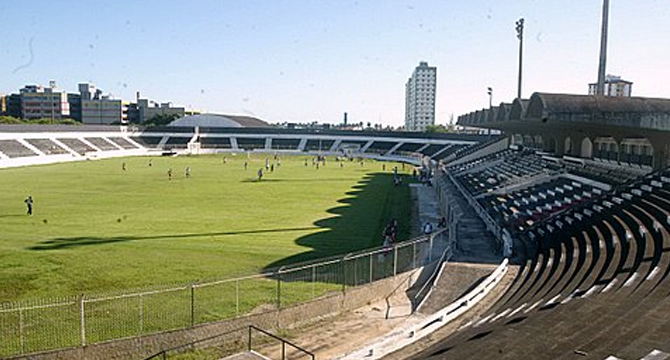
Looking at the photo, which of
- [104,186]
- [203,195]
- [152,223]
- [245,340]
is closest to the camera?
[245,340]

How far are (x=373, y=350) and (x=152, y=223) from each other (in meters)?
19.5

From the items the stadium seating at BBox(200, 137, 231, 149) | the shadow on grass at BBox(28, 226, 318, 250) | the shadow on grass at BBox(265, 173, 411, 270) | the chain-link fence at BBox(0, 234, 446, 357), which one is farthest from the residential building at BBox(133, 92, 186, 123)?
the chain-link fence at BBox(0, 234, 446, 357)

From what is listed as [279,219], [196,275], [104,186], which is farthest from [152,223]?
[104,186]

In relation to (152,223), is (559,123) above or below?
above

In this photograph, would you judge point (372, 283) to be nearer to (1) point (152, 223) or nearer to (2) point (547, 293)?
(2) point (547, 293)

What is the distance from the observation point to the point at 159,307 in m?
14.4

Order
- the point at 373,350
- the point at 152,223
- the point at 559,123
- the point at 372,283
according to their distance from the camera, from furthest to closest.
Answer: the point at 559,123 → the point at 152,223 → the point at 372,283 → the point at 373,350

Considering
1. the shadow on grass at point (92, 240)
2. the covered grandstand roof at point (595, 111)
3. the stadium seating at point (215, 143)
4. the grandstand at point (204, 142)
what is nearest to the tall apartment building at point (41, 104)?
the grandstand at point (204, 142)

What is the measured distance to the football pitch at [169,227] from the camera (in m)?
18.2

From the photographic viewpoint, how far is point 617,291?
11.6 m

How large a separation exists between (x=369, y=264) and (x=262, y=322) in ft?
18.5

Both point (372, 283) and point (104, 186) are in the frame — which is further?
point (104, 186)

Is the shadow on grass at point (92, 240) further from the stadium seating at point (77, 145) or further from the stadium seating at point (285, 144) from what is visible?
the stadium seating at point (285, 144)

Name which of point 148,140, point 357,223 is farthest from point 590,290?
point 148,140
